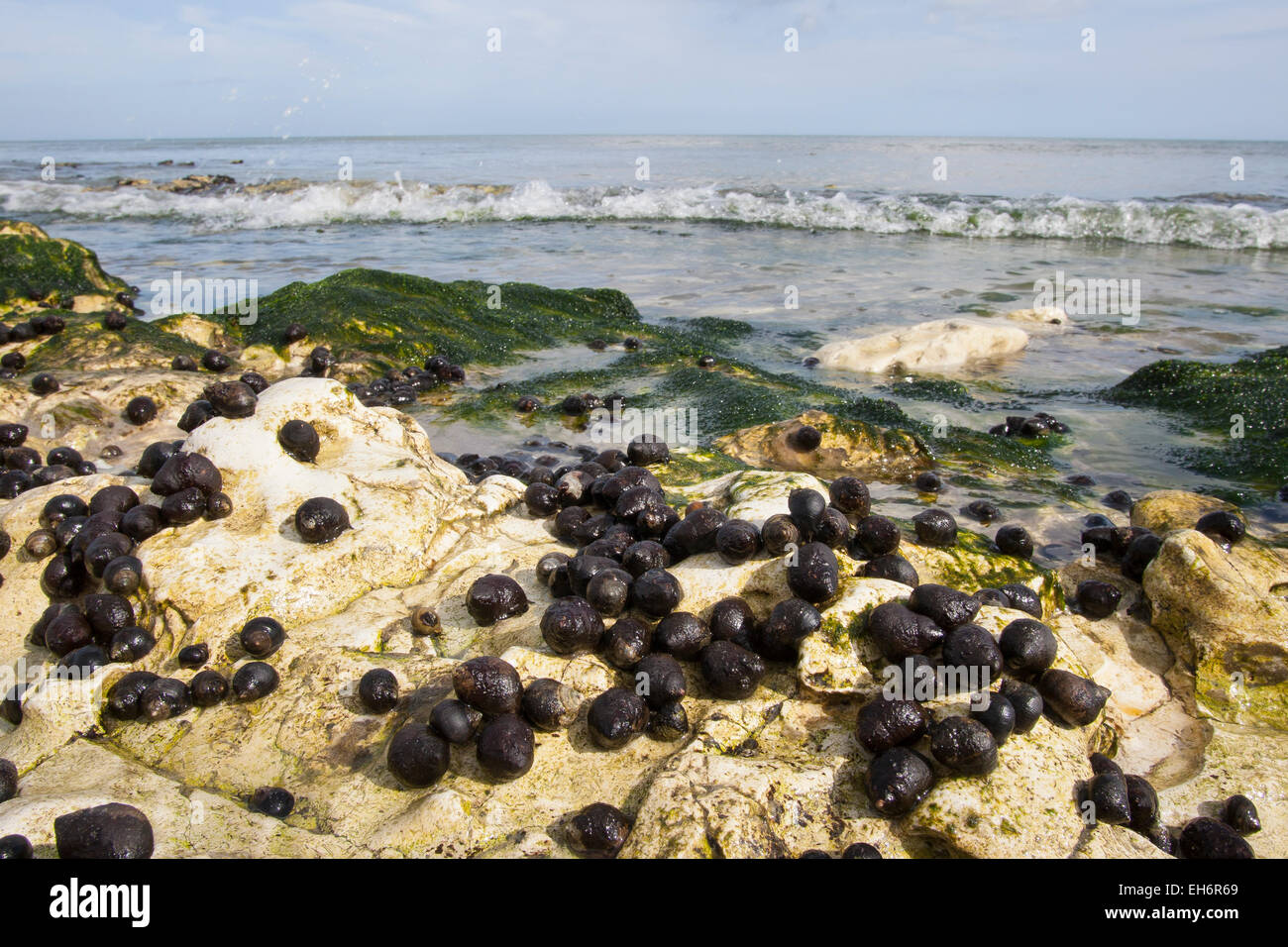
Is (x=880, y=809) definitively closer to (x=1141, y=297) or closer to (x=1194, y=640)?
(x=1194, y=640)

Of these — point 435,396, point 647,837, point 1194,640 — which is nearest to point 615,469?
point 647,837

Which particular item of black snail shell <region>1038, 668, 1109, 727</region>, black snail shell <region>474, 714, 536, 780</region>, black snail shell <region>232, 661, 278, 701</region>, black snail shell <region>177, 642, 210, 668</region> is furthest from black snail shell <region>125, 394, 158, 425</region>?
black snail shell <region>1038, 668, 1109, 727</region>

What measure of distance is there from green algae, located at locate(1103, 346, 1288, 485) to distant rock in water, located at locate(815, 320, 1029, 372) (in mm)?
2038

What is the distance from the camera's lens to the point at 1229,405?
9688 millimetres

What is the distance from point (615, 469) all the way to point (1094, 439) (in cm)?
618

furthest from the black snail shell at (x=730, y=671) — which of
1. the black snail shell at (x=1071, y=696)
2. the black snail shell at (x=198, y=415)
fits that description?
the black snail shell at (x=198, y=415)

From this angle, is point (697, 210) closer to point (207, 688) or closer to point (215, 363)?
point (215, 363)

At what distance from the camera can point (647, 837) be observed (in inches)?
126

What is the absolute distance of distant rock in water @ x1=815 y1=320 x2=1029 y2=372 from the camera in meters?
12.0

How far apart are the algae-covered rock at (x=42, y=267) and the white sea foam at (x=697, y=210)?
16.4 m

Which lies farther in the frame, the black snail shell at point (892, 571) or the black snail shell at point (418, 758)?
the black snail shell at point (892, 571)
